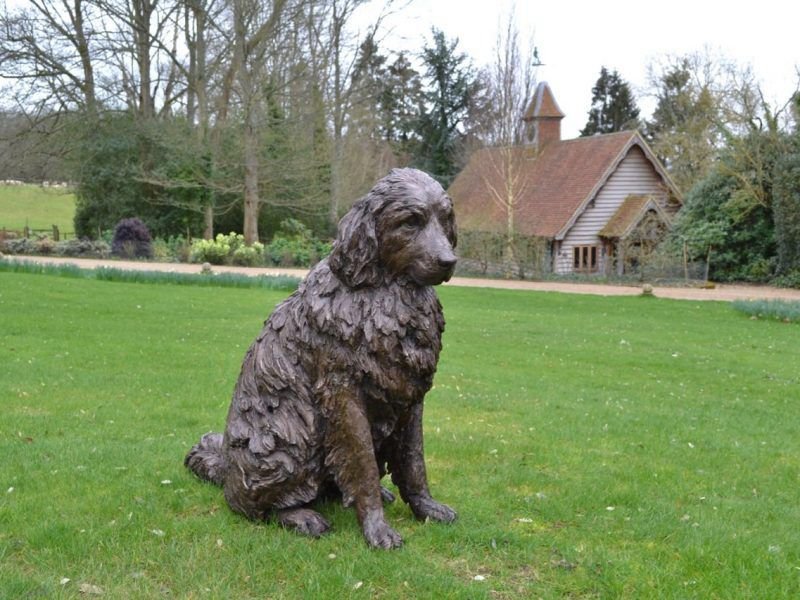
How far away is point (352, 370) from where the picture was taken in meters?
3.86

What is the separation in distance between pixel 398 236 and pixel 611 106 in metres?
51.7

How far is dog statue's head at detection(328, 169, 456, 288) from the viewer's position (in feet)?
12.2

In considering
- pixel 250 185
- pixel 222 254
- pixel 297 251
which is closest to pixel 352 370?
pixel 222 254

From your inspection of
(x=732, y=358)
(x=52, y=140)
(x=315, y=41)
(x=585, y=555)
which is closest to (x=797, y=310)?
(x=732, y=358)

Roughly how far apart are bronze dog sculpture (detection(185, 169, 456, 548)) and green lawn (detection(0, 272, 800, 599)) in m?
0.26

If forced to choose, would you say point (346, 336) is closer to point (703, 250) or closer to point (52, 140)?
point (703, 250)

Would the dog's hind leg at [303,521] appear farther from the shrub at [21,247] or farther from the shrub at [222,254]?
the shrub at [21,247]

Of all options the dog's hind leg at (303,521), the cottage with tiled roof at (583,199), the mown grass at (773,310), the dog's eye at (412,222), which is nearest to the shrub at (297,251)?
the cottage with tiled roof at (583,199)

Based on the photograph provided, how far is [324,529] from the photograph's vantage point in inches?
163

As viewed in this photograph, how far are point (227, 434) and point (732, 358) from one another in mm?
9146

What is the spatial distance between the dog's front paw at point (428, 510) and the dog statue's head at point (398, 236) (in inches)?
51.8

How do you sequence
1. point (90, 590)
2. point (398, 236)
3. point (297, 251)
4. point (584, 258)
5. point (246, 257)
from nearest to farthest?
1. point (90, 590)
2. point (398, 236)
3. point (246, 257)
4. point (297, 251)
5. point (584, 258)

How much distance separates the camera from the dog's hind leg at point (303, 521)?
13.4ft

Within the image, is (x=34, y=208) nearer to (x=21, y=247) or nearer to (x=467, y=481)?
(x=21, y=247)
